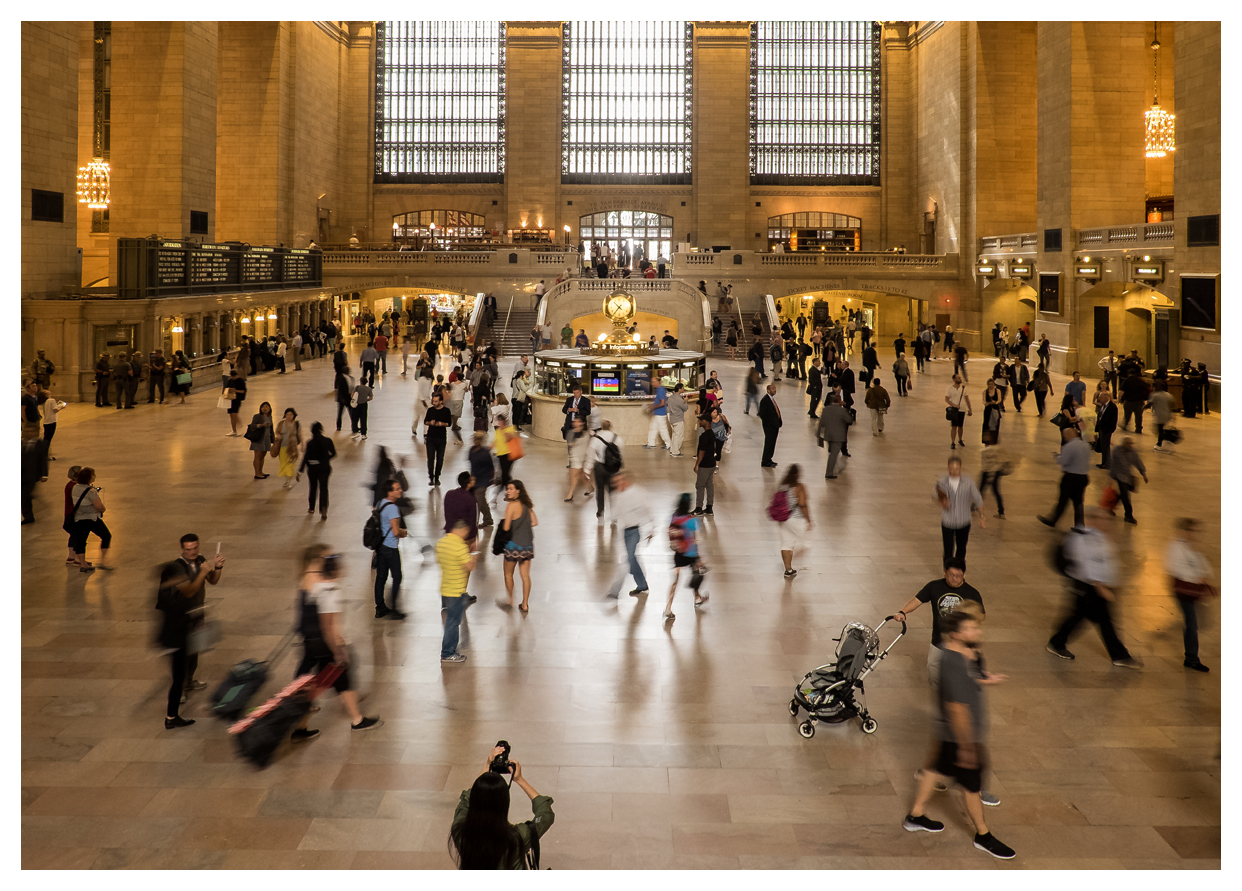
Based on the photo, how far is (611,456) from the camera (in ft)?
42.2

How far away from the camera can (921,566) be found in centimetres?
1156

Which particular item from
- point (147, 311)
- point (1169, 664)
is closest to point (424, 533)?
point (1169, 664)

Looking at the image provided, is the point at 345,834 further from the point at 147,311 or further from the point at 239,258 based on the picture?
the point at 239,258

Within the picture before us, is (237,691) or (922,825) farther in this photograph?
(237,691)

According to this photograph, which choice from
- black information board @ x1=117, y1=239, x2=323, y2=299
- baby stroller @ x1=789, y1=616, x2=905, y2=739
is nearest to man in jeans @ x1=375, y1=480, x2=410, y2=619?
baby stroller @ x1=789, y1=616, x2=905, y2=739

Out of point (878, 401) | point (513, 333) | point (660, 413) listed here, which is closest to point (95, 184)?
point (513, 333)

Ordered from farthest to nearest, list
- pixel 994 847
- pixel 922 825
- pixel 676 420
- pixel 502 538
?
pixel 676 420 → pixel 502 538 → pixel 922 825 → pixel 994 847

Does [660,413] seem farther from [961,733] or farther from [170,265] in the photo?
[170,265]

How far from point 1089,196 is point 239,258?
2685 cm

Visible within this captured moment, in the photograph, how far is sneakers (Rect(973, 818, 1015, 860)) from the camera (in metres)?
5.69

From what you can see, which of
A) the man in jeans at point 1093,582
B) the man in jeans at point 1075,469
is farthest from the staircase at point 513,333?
the man in jeans at point 1093,582

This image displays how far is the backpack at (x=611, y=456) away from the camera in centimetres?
1284

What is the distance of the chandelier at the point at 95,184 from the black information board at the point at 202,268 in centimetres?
380

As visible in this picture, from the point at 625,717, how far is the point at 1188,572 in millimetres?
4420
